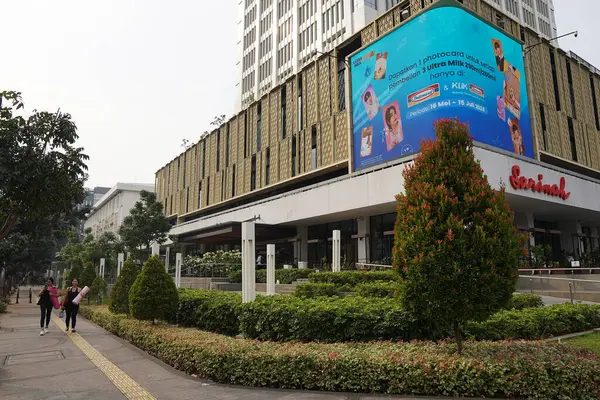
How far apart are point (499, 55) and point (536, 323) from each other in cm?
2214

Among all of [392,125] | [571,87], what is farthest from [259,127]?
[571,87]

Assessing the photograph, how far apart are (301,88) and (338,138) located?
7455mm

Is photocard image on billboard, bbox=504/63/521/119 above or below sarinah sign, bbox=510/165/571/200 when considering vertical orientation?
above

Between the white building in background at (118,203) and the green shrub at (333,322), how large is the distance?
65722mm

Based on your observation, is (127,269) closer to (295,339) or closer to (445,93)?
(295,339)

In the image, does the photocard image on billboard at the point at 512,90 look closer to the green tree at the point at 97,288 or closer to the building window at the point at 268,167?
the building window at the point at 268,167

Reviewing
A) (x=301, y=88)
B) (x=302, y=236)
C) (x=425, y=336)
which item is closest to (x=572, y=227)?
(x=302, y=236)

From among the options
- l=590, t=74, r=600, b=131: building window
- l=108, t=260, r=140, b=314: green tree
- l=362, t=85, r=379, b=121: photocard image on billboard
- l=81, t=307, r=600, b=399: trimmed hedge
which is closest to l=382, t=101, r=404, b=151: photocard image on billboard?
l=362, t=85, r=379, b=121: photocard image on billboard

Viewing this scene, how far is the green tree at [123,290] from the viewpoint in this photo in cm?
1481

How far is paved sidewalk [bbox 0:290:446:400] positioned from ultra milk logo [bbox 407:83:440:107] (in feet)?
61.2

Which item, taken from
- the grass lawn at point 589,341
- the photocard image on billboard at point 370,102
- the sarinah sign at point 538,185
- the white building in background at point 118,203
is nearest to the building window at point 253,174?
the photocard image on billboard at point 370,102

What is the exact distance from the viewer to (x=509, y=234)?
5785mm

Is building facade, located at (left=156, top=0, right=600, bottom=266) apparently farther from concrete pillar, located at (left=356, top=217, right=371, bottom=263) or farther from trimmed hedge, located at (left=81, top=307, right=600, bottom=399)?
trimmed hedge, located at (left=81, top=307, right=600, bottom=399)

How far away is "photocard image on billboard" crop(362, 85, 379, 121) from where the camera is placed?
25.8 metres
